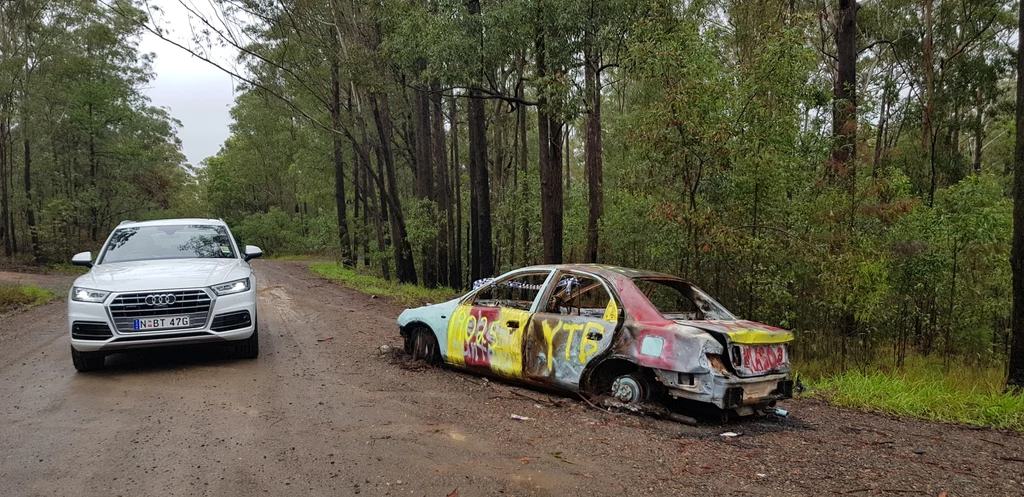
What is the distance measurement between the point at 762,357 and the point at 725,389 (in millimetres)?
571

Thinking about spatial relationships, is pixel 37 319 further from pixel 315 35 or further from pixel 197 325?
pixel 315 35

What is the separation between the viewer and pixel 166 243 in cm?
809

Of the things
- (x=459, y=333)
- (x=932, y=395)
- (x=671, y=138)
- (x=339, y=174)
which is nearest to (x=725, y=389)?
(x=459, y=333)

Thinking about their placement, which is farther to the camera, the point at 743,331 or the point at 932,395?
the point at 932,395

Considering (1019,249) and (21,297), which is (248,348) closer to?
(1019,249)

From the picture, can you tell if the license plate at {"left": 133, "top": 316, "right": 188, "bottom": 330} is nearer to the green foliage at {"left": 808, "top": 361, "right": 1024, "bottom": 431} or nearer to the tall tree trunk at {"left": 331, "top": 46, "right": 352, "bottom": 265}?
the green foliage at {"left": 808, "top": 361, "right": 1024, "bottom": 431}

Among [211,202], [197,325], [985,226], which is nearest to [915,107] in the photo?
[985,226]

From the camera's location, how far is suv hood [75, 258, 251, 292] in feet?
21.6

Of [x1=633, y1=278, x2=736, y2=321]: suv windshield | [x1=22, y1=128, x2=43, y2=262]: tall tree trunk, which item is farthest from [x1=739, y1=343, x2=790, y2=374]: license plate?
[x1=22, y1=128, x2=43, y2=262]: tall tree trunk

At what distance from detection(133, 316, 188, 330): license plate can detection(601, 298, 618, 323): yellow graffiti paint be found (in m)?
4.47

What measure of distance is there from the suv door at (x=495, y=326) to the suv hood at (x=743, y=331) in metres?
1.74

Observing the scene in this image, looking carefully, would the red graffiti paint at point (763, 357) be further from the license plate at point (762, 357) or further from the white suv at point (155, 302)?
the white suv at point (155, 302)

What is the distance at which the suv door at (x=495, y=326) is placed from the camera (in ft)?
21.0

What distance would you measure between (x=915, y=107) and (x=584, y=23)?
21.4m
